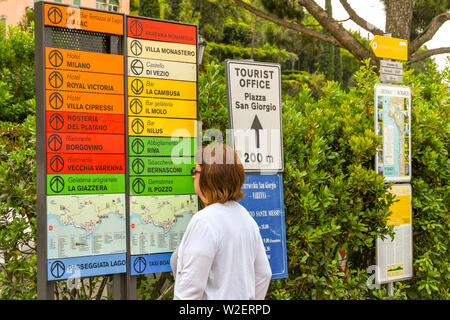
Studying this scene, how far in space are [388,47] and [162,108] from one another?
9.50 ft

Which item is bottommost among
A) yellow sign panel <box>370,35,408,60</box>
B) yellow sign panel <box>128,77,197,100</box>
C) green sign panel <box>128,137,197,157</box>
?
green sign panel <box>128,137,197,157</box>

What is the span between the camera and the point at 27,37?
31.5ft

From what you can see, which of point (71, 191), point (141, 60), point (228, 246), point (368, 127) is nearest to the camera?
point (228, 246)

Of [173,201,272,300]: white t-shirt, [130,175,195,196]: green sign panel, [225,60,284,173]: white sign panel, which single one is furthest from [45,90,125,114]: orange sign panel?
[173,201,272,300]: white t-shirt

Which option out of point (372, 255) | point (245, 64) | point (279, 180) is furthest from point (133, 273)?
point (372, 255)

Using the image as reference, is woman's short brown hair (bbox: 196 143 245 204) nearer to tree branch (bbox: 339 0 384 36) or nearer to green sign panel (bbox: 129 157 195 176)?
green sign panel (bbox: 129 157 195 176)

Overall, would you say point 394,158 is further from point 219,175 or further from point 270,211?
point 219,175

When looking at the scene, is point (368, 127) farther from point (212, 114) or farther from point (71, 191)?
point (71, 191)

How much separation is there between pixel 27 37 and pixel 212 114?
594 cm

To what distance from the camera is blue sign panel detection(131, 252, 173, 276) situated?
420 cm

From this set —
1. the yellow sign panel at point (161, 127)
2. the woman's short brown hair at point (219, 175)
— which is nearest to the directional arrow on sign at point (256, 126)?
the yellow sign panel at point (161, 127)

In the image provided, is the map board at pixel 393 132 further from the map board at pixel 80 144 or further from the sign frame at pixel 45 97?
the sign frame at pixel 45 97

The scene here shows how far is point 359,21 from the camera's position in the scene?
12.0 metres
